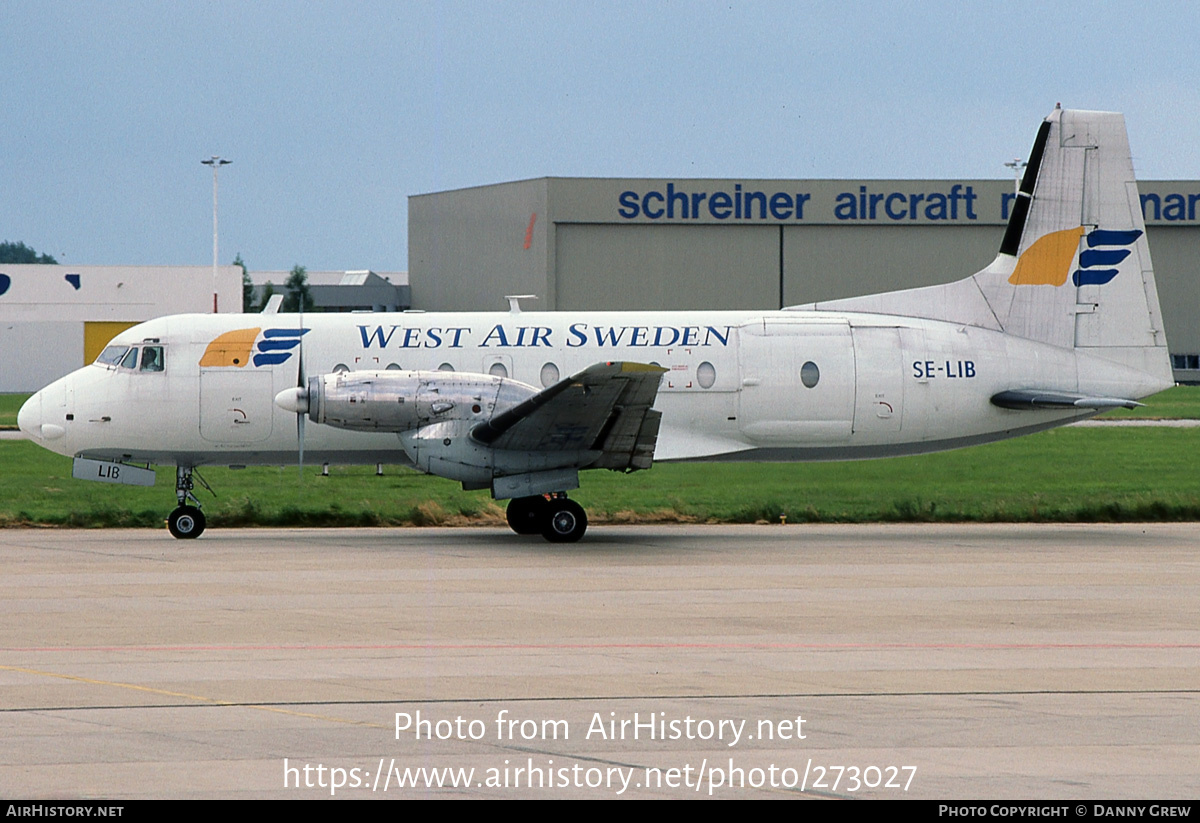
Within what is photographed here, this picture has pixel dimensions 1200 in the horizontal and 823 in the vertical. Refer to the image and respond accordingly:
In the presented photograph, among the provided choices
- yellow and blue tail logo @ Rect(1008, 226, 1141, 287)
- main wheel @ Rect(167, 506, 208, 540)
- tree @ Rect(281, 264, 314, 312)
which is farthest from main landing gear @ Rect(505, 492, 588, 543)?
tree @ Rect(281, 264, 314, 312)

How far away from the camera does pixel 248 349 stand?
21219mm

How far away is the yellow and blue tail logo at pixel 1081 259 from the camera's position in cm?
2247

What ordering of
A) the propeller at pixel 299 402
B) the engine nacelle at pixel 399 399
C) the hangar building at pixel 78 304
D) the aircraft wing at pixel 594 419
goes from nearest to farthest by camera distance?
the aircraft wing at pixel 594 419 → the engine nacelle at pixel 399 399 → the propeller at pixel 299 402 → the hangar building at pixel 78 304

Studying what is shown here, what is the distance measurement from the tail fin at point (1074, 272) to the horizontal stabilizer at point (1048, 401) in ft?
3.17

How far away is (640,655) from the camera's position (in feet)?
37.0

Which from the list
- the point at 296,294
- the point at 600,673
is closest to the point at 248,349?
the point at 600,673

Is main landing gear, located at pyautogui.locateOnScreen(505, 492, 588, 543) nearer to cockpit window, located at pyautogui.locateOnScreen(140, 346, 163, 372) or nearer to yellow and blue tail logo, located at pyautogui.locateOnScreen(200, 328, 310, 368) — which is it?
yellow and blue tail logo, located at pyautogui.locateOnScreen(200, 328, 310, 368)

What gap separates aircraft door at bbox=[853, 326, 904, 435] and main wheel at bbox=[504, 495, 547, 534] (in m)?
5.17

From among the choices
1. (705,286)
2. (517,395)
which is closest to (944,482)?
(517,395)

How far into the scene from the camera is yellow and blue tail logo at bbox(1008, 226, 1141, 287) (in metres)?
22.5

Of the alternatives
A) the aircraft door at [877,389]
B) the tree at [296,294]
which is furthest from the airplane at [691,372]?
→ the tree at [296,294]

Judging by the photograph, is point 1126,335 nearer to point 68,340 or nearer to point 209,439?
point 209,439

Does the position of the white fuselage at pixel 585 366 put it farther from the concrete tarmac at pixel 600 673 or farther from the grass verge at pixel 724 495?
the grass verge at pixel 724 495

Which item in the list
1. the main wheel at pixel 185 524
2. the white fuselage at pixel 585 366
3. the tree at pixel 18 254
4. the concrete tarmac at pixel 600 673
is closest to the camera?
the concrete tarmac at pixel 600 673
